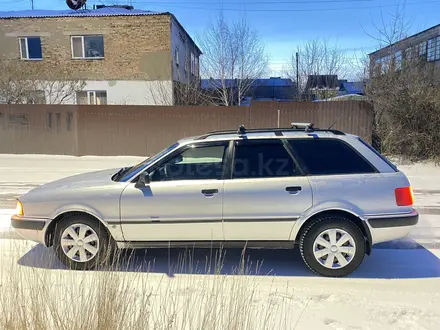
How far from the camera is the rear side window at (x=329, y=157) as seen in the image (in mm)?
3789

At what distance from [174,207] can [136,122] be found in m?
9.48

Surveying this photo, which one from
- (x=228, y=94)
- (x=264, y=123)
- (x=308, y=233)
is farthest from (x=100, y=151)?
(x=308, y=233)

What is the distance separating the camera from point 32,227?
391 centimetres

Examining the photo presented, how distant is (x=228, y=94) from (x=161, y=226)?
49.5 ft

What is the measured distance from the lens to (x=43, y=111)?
12922 mm

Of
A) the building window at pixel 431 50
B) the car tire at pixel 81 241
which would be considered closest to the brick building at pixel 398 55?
the building window at pixel 431 50

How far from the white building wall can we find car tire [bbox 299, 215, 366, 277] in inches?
661

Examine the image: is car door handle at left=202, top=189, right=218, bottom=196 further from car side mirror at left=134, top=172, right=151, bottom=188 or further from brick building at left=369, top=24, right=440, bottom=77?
brick building at left=369, top=24, right=440, bottom=77

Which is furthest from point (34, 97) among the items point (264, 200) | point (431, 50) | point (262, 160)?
point (431, 50)

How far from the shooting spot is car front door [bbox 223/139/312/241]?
3.71 metres

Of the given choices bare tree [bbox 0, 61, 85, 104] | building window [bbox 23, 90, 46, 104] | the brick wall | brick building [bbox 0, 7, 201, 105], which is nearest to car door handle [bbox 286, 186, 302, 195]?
bare tree [bbox 0, 61, 85, 104]

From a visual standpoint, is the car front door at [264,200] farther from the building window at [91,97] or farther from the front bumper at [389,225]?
the building window at [91,97]

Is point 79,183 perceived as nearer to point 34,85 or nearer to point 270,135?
point 270,135

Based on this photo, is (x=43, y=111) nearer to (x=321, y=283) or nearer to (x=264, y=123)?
(x=264, y=123)
